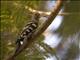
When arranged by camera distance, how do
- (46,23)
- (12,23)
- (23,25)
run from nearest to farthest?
(46,23) → (23,25) → (12,23)

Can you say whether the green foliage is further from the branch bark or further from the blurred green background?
the branch bark

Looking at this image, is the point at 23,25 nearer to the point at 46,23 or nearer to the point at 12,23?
the point at 12,23

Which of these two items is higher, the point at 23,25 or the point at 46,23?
the point at 46,23

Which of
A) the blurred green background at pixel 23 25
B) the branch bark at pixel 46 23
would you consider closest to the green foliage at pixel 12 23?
the blurred green background at pixel 23 25

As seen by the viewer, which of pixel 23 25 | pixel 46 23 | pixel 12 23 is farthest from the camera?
pixel 12 23

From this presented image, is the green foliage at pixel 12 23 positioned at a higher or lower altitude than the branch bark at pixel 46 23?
lower

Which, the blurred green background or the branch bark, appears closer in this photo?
the branch bark

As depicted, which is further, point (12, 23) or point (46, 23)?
point (12, 23)

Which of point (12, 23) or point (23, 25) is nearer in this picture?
point (23, 25)

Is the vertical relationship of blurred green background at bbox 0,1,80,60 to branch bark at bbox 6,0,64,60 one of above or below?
below

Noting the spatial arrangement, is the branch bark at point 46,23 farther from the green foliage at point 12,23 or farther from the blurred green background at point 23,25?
the green foliage at point 12,23

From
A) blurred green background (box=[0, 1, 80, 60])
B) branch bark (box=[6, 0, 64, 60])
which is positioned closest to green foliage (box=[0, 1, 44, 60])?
blurred green background (box=[0, 1, 80, 60])

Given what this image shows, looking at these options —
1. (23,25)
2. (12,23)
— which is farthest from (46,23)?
(12,23)

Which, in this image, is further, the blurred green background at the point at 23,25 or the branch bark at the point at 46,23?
the blurred green background at the point at 23,25
